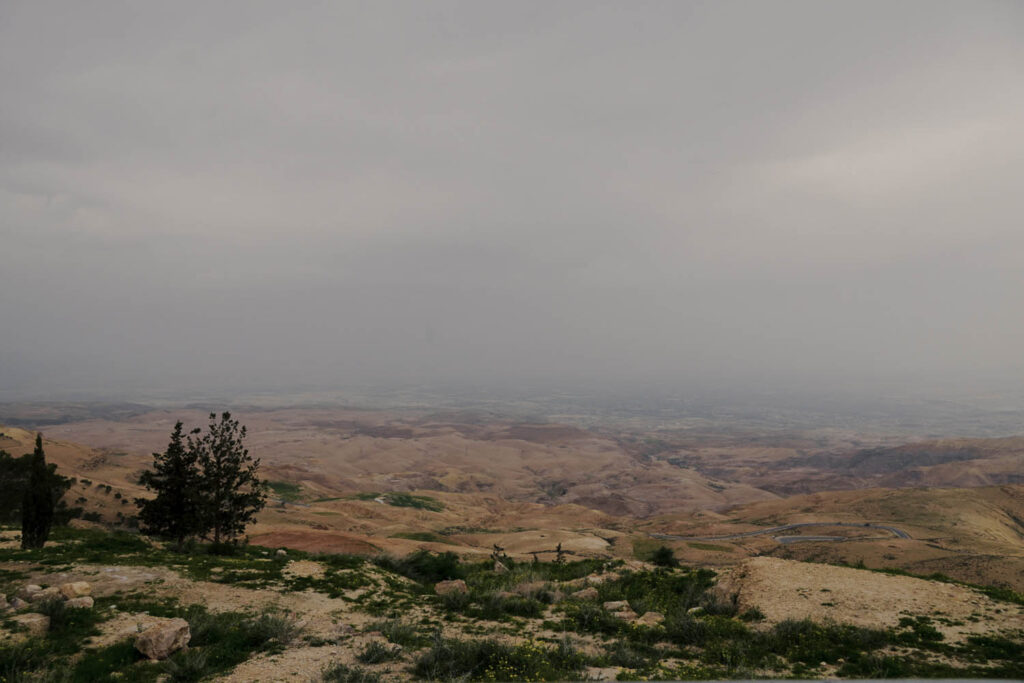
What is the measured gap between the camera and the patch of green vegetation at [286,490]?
70.8 metres

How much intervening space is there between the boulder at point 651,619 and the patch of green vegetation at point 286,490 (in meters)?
66.9

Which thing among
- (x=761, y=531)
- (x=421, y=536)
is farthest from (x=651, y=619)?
(x=761, y=531)

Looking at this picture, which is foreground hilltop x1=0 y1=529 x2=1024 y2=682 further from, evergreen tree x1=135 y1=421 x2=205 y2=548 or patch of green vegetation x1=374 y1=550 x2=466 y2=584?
evergreen tree x1=135 y1=421 x2=205 y2=548

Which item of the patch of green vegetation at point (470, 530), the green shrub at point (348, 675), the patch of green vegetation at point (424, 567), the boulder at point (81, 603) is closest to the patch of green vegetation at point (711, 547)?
the patch of green vegetation at point (470, 530)

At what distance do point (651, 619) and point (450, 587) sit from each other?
8270mm

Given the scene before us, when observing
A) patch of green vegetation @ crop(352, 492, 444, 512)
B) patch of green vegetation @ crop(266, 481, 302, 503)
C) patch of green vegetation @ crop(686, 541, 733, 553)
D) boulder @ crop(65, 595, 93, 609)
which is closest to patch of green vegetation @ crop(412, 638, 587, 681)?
boulder @ crop(65, 595, 93, 609)

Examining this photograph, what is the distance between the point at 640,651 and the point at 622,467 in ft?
379

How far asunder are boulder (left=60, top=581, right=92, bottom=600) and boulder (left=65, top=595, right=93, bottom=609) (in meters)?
0.37

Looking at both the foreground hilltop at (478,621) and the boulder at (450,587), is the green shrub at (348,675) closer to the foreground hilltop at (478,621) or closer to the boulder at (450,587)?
the foreground hilltop at (478,621)

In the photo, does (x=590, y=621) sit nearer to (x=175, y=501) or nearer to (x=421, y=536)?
(x=175, y=501)

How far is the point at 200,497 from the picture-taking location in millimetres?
24172

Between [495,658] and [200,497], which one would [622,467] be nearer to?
[200,497]

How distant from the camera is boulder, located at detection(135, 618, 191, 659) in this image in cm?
1010

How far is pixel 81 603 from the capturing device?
12.6 meters
